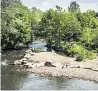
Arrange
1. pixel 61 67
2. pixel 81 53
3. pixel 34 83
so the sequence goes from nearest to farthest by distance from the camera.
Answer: pixel 34 83
pixel 61 67
pixel 81 53

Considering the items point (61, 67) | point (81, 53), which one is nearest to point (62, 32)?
point (81, 53)

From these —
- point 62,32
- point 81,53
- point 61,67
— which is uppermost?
point 62,32

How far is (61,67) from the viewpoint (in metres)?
52.8

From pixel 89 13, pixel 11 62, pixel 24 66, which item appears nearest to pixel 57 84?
pixel 24 66

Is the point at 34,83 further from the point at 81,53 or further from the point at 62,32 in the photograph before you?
the point at 62,32

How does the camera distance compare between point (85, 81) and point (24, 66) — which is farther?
point (24, 66)

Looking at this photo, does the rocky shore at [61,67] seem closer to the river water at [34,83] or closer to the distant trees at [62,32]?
the river water at [34,83]

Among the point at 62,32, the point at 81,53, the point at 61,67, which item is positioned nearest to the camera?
the point at 61,67

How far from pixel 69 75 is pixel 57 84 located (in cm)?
587

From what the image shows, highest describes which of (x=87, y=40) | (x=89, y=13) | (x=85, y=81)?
(x=89, y=13)

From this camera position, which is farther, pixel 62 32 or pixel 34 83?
pixel 62 32

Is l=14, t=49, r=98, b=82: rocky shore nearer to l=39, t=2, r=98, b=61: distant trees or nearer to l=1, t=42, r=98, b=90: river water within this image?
l=1, t=42, r=98, b=90: river water

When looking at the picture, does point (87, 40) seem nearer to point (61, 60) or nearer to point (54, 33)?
point (54, 33)

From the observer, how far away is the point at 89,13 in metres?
107
